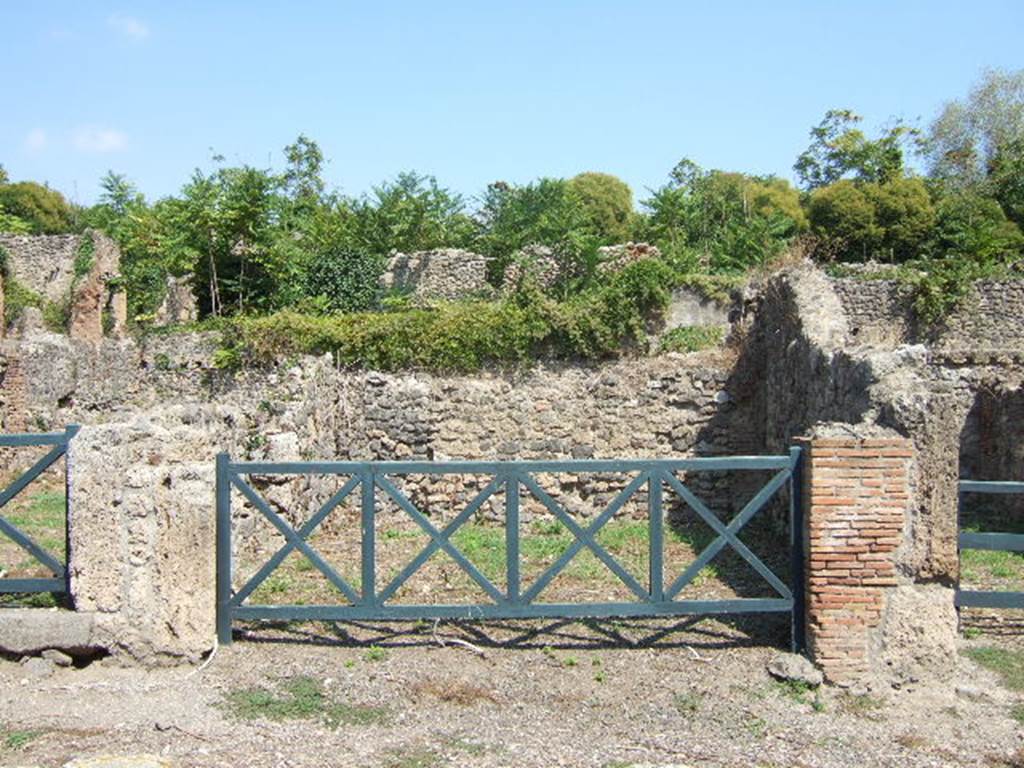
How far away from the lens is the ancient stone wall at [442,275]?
A: 2017cm

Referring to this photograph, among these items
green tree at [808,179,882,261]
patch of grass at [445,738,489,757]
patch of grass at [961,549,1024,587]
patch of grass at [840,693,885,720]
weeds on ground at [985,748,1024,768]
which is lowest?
weeds on ground at [985,748,1024,768]

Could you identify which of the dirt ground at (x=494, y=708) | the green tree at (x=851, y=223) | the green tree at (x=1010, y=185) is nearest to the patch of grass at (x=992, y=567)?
the dirt ground at (x=494, y=708)

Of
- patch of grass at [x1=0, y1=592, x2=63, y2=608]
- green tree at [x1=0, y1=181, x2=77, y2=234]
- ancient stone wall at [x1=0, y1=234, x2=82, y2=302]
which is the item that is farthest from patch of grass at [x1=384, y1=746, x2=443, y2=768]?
green tree at [x1=0, y1=181, x2=77, y2=234]

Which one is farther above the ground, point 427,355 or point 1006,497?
point 427,355

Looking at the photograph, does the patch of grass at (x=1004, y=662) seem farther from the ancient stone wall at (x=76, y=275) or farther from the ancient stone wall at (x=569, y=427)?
the ancient stone wall at (x=76, y=275)

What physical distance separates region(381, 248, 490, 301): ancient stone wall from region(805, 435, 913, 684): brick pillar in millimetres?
14262

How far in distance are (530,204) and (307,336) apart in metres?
11.8

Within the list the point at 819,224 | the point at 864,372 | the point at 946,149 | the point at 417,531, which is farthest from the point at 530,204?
the point at 946,149

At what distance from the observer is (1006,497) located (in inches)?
461

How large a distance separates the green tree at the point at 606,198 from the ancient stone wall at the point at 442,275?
45.1 feet

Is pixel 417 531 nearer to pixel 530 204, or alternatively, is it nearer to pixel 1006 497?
pixel 1006 497

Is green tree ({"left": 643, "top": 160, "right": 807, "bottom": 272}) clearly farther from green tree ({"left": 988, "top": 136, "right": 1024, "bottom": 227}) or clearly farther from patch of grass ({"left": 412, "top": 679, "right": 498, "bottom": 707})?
patch of grass ({"left": 412, "top": 679, "right": 498, "bottom": 707})

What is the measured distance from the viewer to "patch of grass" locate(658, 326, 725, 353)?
1387 centimetres

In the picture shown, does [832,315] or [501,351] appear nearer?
[832,315]
